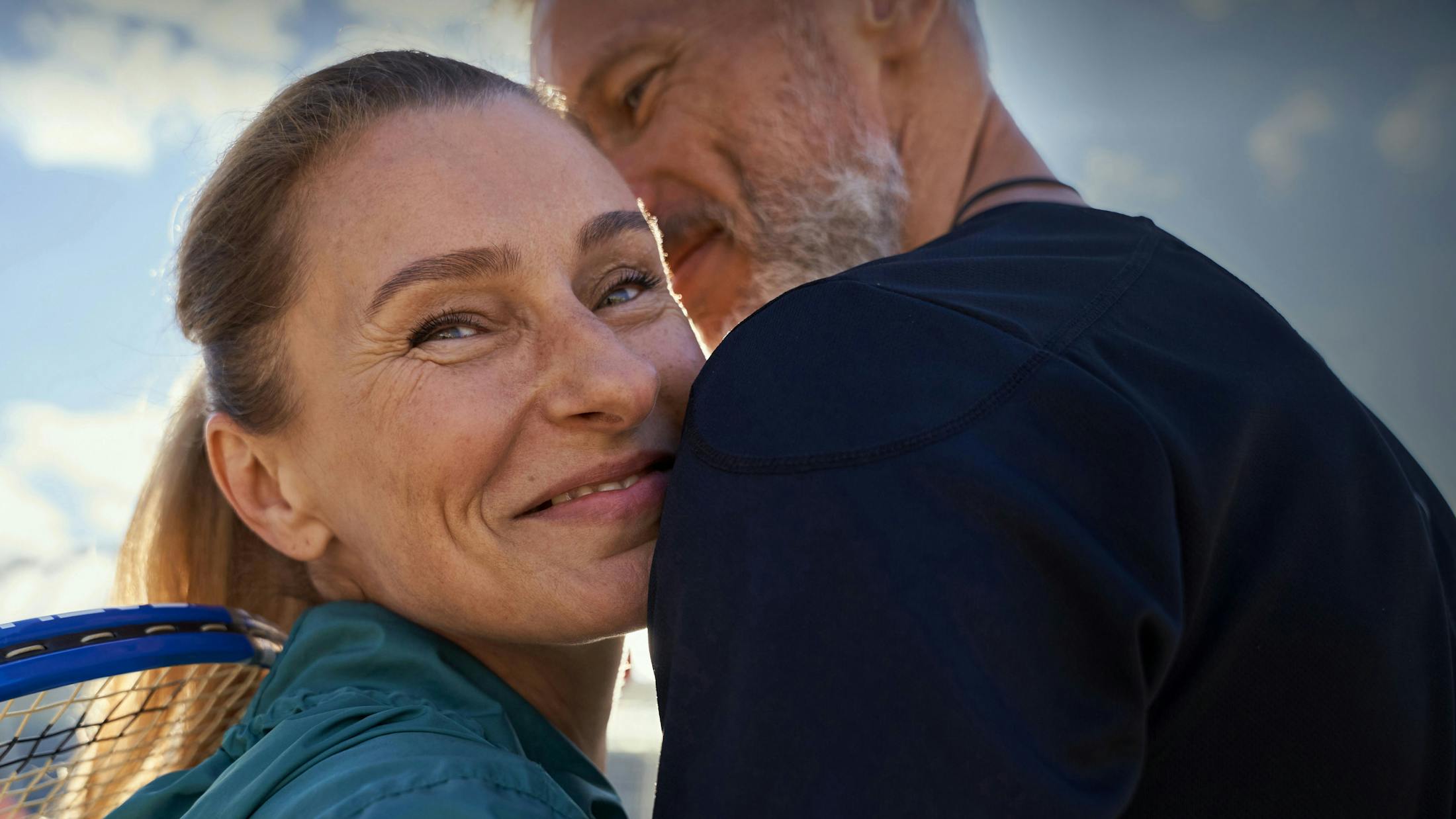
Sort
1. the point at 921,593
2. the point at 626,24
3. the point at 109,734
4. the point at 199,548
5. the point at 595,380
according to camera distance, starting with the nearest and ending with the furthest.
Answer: the point at 921,593 < the point at 595,380 < the point at 109,734 < the point at 199,548 < the point at 626,24

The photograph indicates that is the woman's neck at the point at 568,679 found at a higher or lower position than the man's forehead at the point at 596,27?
lower

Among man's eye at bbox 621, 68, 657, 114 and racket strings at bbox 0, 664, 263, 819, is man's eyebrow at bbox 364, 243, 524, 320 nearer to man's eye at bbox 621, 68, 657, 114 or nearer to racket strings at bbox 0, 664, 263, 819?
racket strings at bbox 0, 664, 263, 819

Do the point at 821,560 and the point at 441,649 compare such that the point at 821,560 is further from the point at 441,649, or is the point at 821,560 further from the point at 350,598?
the point at 350,598

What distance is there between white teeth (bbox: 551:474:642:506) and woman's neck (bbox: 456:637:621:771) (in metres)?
0.32

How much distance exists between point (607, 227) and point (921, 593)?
94 cm

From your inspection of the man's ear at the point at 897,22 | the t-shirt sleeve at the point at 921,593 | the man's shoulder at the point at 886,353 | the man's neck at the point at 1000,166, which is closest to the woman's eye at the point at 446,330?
the man's shoulder at the point at 886,353

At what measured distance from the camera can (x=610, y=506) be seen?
1448mm

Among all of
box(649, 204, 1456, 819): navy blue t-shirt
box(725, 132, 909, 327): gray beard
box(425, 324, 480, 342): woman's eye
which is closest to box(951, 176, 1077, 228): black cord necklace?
box(725, 132, 909, 327): gray beard

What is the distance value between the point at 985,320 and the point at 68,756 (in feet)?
5.04

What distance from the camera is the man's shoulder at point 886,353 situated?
970 mm

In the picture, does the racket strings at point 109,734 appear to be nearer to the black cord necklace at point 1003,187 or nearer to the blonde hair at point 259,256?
the blonde hair at point 259,256

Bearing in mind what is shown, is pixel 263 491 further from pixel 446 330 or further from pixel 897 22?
pixel 897 22

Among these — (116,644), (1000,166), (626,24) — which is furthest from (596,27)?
(116,644)

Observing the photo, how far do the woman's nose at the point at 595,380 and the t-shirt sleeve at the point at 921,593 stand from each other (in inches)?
14.3
